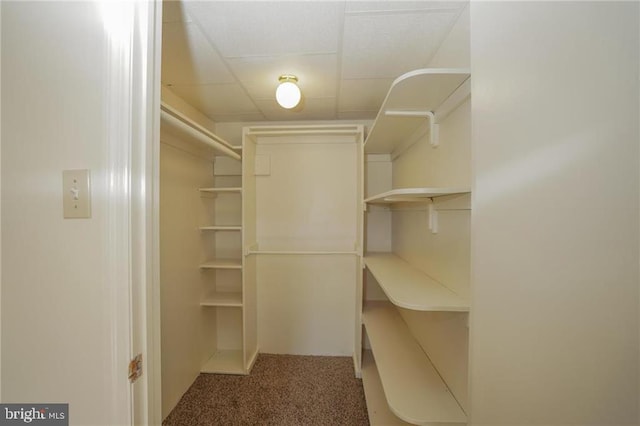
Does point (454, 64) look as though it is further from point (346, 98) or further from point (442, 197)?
point (346, 98)

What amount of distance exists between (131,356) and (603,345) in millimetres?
981

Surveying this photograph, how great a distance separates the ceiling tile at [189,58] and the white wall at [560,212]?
4.05ft

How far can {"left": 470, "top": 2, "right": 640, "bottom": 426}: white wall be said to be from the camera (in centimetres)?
43

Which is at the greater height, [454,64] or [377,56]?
[377,56]

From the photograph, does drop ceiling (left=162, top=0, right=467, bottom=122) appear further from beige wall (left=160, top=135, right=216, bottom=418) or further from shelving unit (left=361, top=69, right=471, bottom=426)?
beige wall (left=160, top=135, right=216, bottom=418)

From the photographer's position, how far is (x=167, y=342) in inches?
63.9

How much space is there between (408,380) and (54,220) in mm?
1466

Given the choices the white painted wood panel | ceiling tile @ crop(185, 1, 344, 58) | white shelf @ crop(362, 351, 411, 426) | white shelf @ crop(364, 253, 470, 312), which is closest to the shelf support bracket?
ceiling tile @ crop(185, 1, 344, 58)

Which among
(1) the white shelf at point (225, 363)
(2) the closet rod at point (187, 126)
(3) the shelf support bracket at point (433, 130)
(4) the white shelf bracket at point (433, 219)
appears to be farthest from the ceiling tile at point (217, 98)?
(1) the white shelf at point (225, 363)

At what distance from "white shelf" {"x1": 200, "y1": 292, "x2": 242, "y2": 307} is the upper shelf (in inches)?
67.2

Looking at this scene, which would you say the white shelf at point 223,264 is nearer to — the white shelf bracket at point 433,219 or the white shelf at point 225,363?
the white shelf at point 225,363

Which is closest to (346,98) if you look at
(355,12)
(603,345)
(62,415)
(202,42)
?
(355,12)

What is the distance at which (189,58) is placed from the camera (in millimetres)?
1351

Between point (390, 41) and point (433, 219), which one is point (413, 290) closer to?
point (433, 219)
